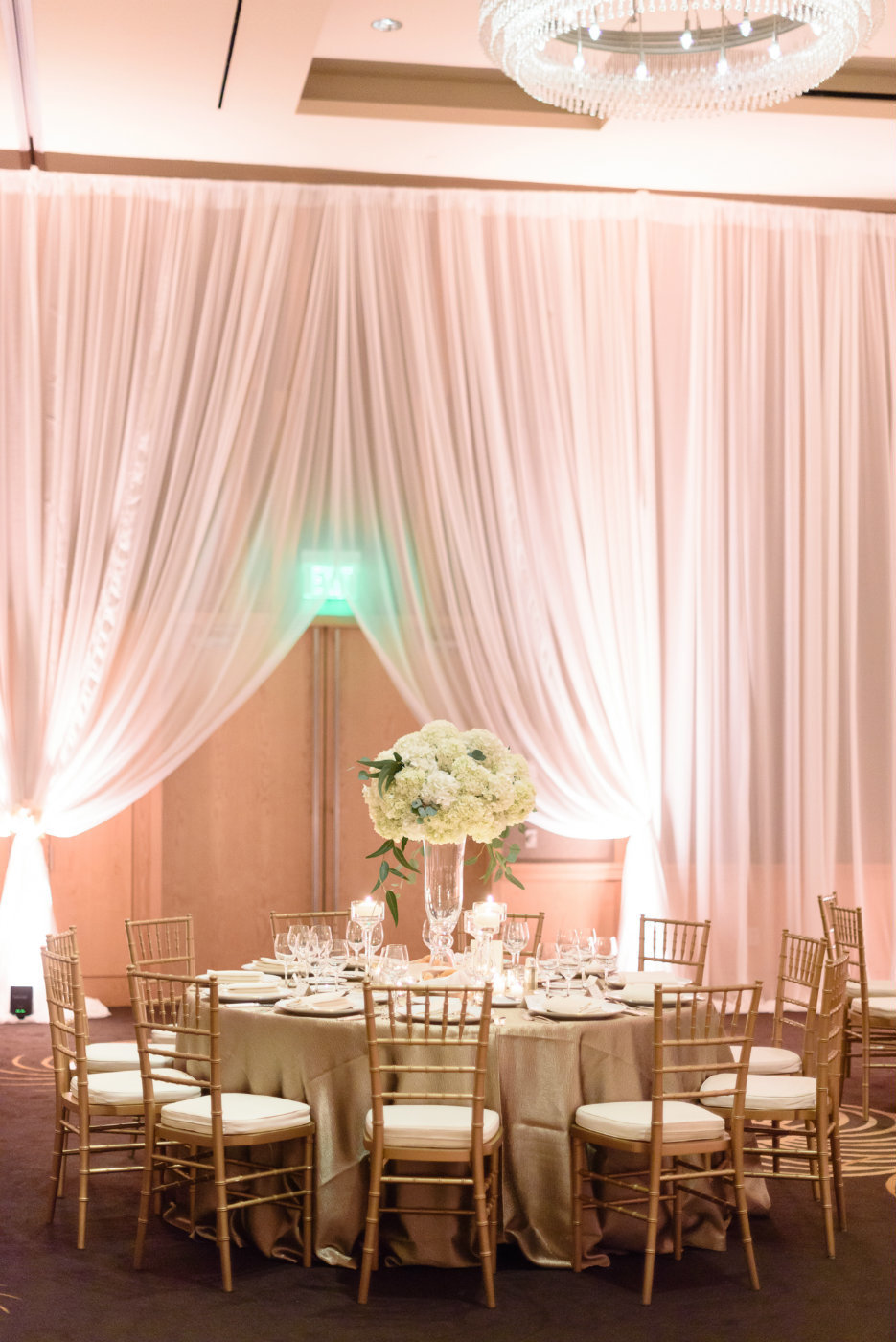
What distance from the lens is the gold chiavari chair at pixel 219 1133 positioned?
4027mm

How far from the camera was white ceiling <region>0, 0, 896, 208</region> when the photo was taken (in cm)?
613

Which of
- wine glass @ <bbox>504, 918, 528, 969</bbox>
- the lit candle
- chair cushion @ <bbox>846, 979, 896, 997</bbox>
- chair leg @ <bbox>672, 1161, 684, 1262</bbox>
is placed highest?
the lit candle

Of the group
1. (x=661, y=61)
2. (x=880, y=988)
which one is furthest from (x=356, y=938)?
(x=661, y=61)

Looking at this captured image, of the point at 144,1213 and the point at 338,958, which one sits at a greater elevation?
the point at 338,958

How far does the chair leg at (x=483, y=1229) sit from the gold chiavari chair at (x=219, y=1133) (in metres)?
0.52

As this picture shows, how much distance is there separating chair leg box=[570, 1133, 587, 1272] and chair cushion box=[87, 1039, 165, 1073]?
4.71 feet

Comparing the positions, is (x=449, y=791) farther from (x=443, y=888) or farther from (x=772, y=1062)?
(x=772, y=1062)

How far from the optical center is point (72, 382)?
7.35 meters

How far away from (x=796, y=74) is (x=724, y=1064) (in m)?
3.12

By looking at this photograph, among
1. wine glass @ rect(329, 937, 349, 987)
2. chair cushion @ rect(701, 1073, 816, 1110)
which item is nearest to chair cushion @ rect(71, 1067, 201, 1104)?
wine glass @ rect(329, 937, 349, 987)

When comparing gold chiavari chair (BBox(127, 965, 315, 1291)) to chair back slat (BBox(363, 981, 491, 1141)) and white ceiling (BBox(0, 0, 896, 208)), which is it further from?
white ceiling (BBox(0, 0, 896, 208))

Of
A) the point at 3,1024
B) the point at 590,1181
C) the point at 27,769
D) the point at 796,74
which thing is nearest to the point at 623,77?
the point at 796,74

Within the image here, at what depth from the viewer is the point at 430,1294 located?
3.95 meters

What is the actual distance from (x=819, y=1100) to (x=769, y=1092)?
15 centimetres
